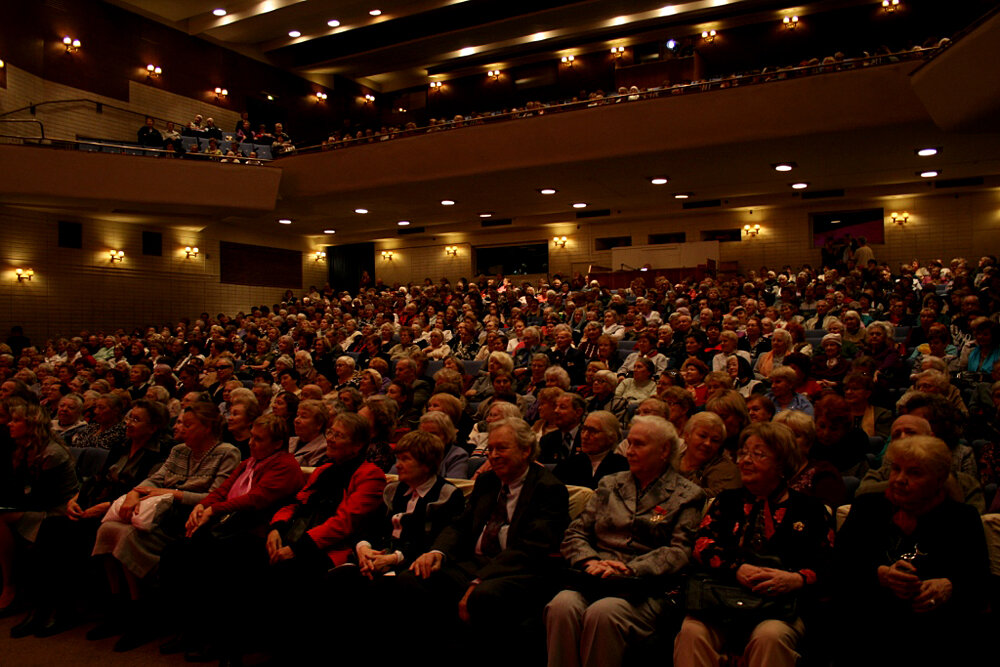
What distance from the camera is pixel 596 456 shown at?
287 centimetres

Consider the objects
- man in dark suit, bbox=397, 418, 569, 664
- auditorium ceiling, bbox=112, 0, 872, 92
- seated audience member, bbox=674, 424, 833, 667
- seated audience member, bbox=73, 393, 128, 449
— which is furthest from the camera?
auditorium ceiling, bbox=112, 0, 872, 92

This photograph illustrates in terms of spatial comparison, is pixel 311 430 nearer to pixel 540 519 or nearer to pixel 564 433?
pixel 564 433

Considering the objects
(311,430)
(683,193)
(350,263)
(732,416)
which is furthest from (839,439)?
(350,263)

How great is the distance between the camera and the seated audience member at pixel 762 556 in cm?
185

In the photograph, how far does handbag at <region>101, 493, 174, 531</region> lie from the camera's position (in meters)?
2.89

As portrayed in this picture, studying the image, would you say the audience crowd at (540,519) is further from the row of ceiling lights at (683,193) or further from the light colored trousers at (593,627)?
the row of ceiling lights at (683,193)

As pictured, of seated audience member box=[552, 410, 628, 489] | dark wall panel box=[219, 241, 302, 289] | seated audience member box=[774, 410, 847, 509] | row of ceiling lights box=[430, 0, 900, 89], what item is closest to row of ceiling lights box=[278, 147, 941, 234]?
dark wall panel box=[219, 241, 302, 289]

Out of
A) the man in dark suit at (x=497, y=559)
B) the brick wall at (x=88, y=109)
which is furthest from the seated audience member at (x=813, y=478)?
the brick wall at (x=88, y=109)

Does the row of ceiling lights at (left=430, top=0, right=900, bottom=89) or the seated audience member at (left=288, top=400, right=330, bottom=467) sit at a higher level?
the row of ceiling lights at (left=430, top=0, right=900, bottom=89)

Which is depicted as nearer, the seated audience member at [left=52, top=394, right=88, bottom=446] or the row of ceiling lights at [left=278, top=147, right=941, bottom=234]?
the seated audience member at [left=52, top=394, right=88, bottom=446]

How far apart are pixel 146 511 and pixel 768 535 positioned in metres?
2.46

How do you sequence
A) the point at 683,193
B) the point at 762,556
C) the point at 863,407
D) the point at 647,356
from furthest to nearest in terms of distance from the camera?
the point at 683,193 → the point at 647,356 → the point at 863,407 → the point at 762,556

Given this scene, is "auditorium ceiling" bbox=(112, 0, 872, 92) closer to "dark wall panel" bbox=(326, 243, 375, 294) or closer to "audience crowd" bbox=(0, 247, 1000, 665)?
"dark wall panel" bbox=(326, 243, 375, 294)

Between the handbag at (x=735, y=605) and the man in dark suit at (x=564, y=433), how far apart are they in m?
1.39
